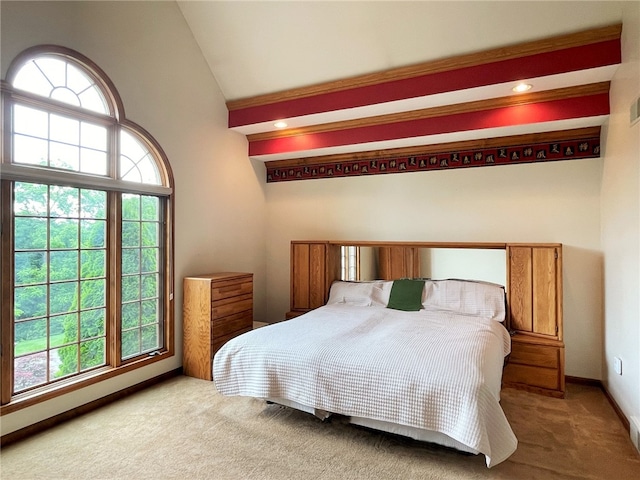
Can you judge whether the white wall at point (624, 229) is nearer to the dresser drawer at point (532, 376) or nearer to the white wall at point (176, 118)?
the dresser drawer at point (532, 376)

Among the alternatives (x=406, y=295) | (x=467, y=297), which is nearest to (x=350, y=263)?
(x=406, y=295)

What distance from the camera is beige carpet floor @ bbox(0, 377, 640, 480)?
6.76ft

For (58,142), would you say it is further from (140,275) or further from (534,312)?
A: (534,312)

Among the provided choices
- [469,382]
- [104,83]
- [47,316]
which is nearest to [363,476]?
[469,382]

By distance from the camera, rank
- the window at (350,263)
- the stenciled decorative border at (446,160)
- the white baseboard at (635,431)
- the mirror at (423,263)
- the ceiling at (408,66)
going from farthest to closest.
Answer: the window at (350,263) → the mirror at (423,263) → the stenciled decorative border at (446,160) → the ceiling at (408,66) → the white baseboard at (635,431)

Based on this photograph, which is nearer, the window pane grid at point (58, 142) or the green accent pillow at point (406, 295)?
the window pane grid at point (58, 142)

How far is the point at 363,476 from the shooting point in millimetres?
2023

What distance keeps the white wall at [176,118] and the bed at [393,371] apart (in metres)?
1.33

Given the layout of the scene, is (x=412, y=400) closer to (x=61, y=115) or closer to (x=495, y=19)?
(x=495, y=19)

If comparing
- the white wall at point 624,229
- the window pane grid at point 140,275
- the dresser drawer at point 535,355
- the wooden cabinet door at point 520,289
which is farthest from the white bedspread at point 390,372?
the window pane grid at point 140,275

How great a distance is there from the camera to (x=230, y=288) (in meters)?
3.66

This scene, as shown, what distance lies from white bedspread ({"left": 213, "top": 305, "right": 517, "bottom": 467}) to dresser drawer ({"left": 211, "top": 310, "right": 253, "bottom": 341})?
30.7 inches

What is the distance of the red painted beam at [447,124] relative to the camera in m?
3.04

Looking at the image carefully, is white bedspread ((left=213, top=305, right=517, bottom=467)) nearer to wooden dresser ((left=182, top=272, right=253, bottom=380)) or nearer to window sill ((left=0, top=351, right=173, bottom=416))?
wooden dresser ((left=182, top=272, right=253, bottom=380))
